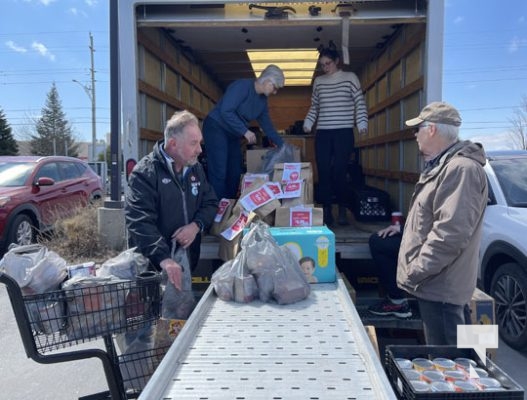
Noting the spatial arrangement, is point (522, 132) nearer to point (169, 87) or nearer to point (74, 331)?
point (169, 87)

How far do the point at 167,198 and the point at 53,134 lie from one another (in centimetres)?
4864

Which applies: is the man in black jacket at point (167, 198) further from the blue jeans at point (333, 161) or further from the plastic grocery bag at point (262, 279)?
the blue jeans at point (333, 161)

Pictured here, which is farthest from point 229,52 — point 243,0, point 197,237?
point 197,237

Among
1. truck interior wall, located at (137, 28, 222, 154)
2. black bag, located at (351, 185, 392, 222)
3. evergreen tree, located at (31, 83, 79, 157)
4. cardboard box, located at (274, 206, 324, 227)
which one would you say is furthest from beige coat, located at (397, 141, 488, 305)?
evergreen tree, located at (31, 83, 79, 157)

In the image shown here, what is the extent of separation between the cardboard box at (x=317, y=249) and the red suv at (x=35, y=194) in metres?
6.55

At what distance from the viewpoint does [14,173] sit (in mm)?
9148

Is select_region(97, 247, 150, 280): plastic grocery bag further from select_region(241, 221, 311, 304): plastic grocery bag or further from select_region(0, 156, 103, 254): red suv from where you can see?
select_region(0, 156, 103, 254): red suv

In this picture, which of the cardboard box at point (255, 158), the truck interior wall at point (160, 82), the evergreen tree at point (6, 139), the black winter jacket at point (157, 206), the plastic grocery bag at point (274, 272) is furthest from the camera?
the evergreen tree at point (6, 139)

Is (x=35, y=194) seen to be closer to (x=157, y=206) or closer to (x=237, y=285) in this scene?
(x=157, y=206)

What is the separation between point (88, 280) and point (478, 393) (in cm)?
184

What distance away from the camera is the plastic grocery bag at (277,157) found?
15.9 ft

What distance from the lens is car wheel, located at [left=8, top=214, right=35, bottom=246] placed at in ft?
26.6

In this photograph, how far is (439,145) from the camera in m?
2.83

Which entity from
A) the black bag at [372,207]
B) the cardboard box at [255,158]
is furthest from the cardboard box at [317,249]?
the black bag at [372,207]
